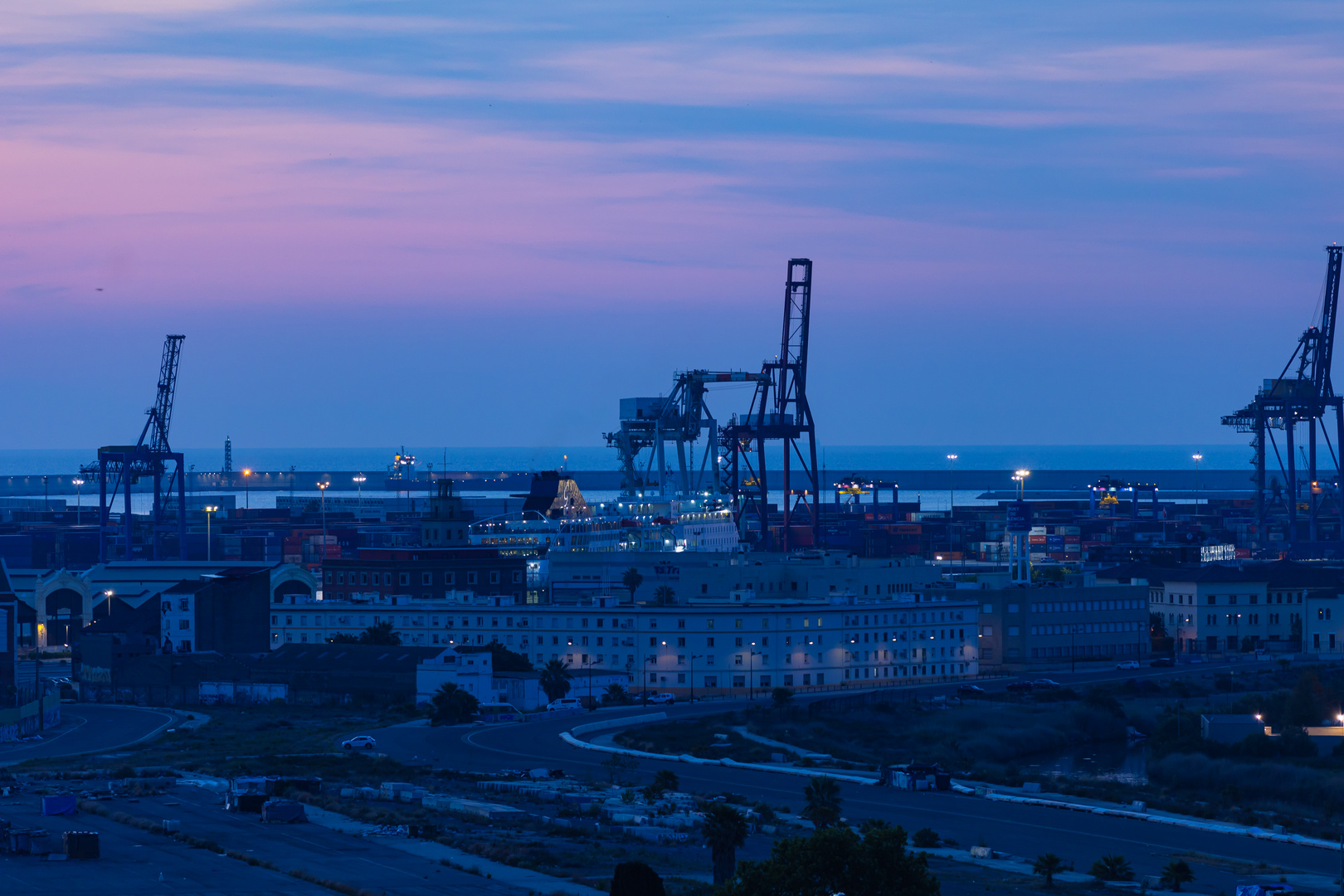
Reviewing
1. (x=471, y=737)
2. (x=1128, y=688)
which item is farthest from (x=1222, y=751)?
(x=471, y=737)

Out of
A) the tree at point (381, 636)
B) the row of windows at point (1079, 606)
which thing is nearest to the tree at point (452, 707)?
the tree at point (381, 636)

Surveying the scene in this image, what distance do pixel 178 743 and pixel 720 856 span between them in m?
35.6

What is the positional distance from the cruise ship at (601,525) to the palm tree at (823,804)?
278 feet

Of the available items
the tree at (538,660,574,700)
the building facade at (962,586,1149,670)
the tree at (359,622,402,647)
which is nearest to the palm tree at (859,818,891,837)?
the tree at (538,660,574,700)

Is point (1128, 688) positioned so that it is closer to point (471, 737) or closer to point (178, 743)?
point (471, 737)

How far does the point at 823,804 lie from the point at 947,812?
8.01 m

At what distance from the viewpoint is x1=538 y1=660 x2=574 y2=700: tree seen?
89938 millimetres

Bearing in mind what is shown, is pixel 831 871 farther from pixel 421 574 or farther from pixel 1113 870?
pixel 421 574

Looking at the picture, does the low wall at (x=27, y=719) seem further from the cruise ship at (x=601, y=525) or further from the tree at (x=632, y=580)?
the cruise ship at (x=601, y=525)

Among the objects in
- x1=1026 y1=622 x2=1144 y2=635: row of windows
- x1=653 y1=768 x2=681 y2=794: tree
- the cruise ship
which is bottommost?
x1=653 y1=768 x2=681 y2=794: tree

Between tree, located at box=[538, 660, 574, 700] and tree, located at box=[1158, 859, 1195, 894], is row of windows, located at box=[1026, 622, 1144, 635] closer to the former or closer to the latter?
tree, located at box=[538, 660, 574, 700]

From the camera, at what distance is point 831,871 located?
3706cm

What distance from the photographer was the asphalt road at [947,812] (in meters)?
53.1

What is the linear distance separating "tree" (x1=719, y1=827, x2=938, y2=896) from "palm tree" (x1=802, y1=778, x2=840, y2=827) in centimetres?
1292
